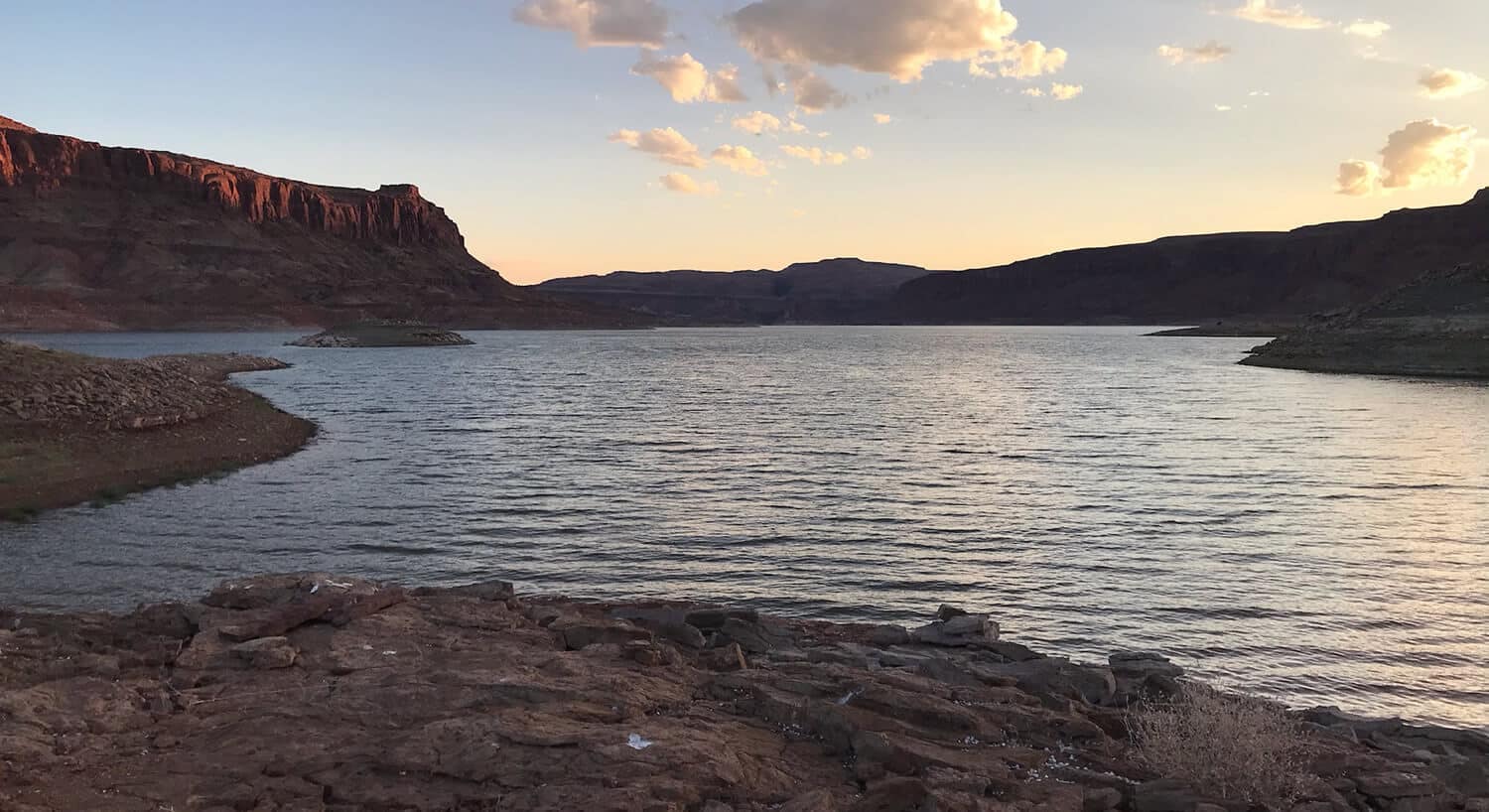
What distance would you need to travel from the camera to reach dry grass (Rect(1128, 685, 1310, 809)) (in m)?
7.54

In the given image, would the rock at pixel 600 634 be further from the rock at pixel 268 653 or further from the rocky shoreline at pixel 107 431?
the rocky shoreline at pixel 107 431

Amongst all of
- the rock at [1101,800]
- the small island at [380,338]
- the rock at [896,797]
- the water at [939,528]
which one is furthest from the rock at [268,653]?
the small island at [380,338]

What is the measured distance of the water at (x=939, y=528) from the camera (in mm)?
14859

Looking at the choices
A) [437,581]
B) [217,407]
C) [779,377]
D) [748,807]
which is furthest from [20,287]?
[748,807]

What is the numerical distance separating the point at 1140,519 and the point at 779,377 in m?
61.7

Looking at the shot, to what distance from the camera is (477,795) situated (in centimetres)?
705

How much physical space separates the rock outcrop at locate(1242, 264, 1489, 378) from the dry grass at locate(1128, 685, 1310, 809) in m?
86.0

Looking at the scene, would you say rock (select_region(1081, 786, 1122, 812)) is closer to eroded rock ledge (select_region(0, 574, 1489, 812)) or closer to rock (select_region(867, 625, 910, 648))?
eroded rock ledge (select_region(0, 574, 1489, 812))

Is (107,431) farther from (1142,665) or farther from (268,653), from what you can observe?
(1142,665)

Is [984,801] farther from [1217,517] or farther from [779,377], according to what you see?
[779,377]

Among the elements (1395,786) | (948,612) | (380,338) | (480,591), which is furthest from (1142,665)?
(380,338)

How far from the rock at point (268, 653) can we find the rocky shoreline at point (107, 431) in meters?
14.4

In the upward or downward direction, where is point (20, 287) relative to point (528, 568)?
upward

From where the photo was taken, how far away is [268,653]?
10234 mm
